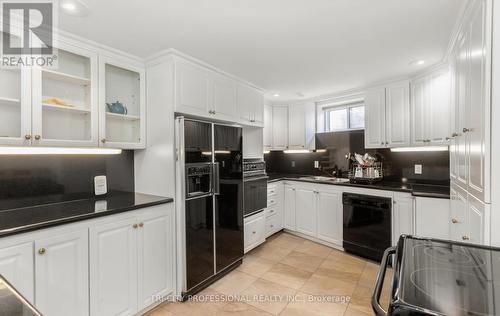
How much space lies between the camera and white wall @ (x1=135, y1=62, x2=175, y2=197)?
2172 mm

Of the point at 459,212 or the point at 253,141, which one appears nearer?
the point at 459,212

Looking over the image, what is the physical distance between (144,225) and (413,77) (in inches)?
135

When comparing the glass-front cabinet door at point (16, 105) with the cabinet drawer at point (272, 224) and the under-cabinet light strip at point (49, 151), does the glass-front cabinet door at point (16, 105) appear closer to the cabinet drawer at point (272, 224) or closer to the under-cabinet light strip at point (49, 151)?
the under-cabinet light strip at point (49, 151)

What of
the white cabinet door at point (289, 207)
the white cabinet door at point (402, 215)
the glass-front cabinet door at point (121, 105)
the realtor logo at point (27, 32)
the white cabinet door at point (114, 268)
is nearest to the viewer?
the realtor logo at point (27, 32)

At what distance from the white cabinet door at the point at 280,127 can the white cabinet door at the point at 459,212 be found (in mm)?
2551

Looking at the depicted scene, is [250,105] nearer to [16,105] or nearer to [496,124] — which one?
[16,105]

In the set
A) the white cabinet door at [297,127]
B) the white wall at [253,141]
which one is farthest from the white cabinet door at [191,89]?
the white cabinet door at [297,127]

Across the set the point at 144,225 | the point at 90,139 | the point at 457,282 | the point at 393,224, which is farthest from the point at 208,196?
the point at 393,224

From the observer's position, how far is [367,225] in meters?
2.89

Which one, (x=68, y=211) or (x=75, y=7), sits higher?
(x=75, y=7)

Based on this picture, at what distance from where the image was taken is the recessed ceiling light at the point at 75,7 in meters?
1.46

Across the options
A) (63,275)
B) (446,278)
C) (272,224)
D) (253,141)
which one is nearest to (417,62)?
(253,141)

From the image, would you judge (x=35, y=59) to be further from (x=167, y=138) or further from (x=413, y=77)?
(x=413, y=77)

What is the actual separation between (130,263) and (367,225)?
264 cm
